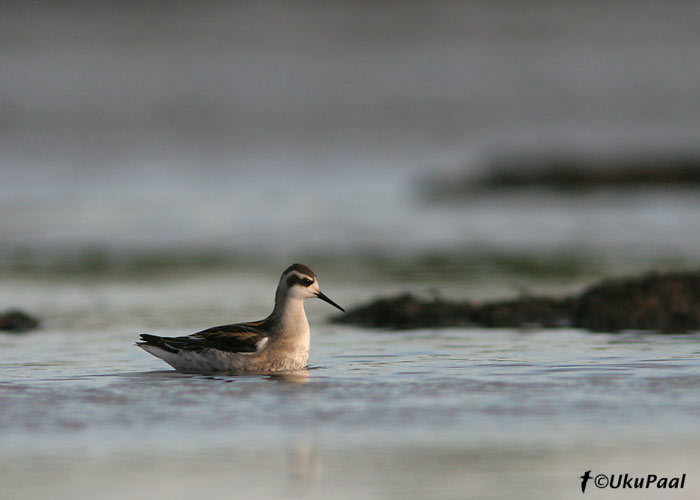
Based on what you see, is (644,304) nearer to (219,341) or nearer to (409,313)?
(409,313)

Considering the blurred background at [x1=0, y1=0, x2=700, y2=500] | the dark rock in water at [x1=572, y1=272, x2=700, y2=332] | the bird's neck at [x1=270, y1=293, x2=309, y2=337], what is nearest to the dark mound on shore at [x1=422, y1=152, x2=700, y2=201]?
the blurred background at [x1=0, y1=0, x2=700, y2=500]

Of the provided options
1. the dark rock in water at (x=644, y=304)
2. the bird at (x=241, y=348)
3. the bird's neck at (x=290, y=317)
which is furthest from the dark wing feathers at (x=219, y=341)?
the dark rock in water at (x=644, y=304)

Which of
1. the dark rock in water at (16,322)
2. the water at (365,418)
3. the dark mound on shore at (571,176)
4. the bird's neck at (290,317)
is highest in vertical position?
the dark mound on shore at (571,176)

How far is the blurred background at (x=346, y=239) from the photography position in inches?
432

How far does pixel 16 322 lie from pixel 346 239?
10.7 m

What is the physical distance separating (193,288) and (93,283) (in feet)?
5.11

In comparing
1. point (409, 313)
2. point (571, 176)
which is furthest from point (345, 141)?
point (409, 313)

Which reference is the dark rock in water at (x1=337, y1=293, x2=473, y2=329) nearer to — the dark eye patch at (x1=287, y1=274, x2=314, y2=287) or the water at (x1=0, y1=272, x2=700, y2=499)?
the water at (x1=0, y1=272, x2=700, y2=499)

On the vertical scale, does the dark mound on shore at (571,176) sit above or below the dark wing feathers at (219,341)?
above

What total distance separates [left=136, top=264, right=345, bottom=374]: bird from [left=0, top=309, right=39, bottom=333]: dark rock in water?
356 cm

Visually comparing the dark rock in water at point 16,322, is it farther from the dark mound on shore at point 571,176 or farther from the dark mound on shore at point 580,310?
the dark mound on shore at point 571,176

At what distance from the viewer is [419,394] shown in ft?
42.4

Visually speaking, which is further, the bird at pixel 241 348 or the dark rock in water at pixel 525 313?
the dark rock in water at pixel 525 313

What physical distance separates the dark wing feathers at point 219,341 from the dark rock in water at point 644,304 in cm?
429
